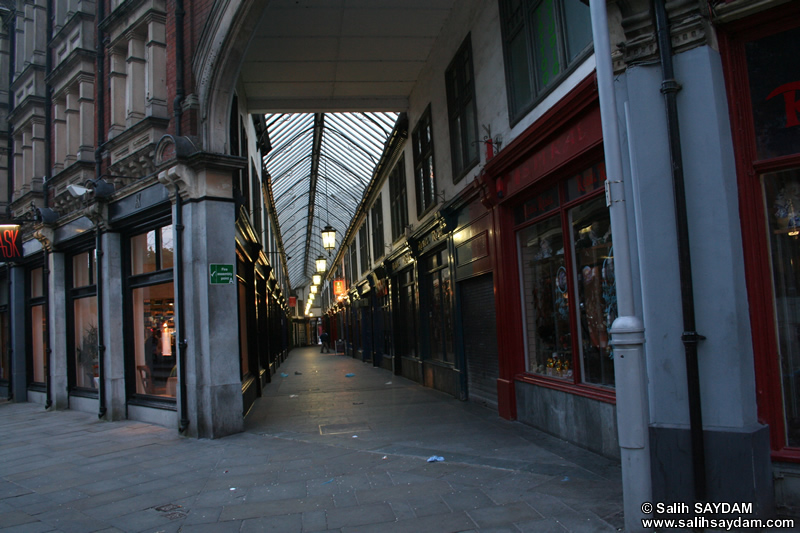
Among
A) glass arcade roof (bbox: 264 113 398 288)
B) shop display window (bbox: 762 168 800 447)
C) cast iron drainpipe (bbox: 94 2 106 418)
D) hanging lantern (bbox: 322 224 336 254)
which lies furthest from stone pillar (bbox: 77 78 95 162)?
shop display window (bbox: 762 168 800 447)

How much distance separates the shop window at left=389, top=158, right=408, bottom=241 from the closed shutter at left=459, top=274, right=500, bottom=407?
5588 millimetres

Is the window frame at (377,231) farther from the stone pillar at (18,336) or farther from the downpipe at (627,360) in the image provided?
the downpipe at (627,360)

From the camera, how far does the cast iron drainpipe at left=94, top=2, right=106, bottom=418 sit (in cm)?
1153

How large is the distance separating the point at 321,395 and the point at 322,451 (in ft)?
21.6

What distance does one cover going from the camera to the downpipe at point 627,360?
13.6 ft

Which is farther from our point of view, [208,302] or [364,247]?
[364,247]

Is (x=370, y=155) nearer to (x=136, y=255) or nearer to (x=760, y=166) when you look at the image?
(x=136, y=255)

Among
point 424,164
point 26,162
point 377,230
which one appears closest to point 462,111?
point 424,164

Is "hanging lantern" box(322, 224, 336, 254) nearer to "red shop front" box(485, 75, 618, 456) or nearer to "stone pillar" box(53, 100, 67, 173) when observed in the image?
"stone pillar" box(53, 100, 67, 173)

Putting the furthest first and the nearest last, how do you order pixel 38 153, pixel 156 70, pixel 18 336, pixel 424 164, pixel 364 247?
pixel 364 247 < pixel 18 336 < pixel 38 153 < pixel 424 164 < pixel 156 70

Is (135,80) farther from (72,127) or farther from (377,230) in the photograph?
(377,230)

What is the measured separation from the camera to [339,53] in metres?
12.7

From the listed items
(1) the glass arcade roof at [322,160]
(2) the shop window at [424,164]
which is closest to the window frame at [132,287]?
(2) the shop window at [424,164]

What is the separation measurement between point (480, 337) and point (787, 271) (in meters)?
6.72
